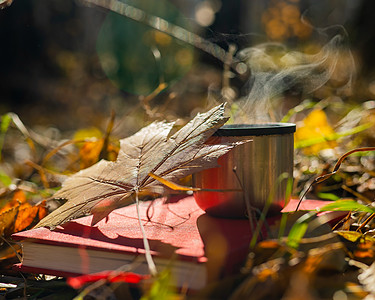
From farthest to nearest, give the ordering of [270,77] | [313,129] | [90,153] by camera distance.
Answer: [313,129] < [90,153] < [270,77]

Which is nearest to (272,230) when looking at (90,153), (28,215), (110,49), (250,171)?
(250,171)

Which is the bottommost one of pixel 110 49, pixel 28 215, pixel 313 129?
pixel 28 215

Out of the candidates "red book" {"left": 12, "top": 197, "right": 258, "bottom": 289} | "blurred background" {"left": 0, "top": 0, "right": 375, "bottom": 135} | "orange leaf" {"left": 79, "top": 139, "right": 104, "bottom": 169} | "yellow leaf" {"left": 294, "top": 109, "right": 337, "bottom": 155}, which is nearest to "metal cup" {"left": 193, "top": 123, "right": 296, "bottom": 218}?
"red book" {"left": 12, "top": 197, "right": 258, "bottom": 289}

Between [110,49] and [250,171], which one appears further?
[110,49]

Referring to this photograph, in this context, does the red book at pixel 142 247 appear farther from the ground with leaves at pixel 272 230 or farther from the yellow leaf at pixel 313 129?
the yellow leaf at pixel 313 129

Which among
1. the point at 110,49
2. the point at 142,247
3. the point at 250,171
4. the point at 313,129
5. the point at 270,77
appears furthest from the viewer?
the point at 110,49

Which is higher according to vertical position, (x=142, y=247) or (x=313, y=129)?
(x=313, y=129)

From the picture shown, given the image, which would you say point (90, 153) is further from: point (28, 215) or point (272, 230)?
point (272, 230)

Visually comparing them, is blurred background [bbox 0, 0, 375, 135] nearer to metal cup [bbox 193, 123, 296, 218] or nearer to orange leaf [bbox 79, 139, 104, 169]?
orange leaf [bbox 79, 139, 104, 169]
